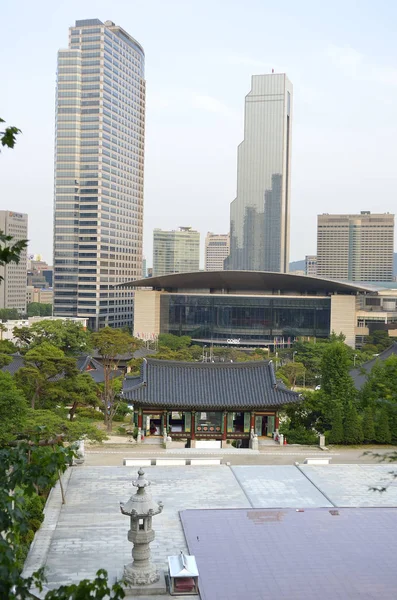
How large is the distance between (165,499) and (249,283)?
62.8m

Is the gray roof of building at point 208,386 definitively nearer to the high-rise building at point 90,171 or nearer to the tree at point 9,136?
the tree at point 9,136

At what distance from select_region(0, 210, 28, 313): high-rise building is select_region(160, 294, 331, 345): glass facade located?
80893mm

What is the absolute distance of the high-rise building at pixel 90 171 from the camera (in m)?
112

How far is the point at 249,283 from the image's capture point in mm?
86438

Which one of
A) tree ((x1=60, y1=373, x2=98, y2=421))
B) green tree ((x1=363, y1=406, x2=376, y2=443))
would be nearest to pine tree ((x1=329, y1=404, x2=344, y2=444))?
green tree ((x1=363, y1=406, x2=376, y2=443))

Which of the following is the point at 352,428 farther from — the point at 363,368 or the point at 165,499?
the point at 165,499

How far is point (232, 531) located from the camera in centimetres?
2116

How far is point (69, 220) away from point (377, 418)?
8734 centimetres

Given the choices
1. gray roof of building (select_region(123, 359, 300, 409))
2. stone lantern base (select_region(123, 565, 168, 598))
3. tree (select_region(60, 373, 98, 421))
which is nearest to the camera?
stone lantern base (select_region(123, 565, 168, 598))

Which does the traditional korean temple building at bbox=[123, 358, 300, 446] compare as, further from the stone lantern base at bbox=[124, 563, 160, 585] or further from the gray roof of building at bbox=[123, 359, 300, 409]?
the stone lantern base at bbox=[124, 563, 160, 585]

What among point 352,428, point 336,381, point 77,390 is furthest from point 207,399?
point 352,428

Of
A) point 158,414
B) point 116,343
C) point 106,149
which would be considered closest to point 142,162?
point 106,149

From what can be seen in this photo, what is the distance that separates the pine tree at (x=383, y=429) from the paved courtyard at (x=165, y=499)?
4.07 metres

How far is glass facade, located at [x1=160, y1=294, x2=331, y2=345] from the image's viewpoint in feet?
279
